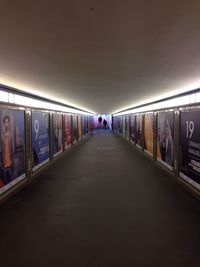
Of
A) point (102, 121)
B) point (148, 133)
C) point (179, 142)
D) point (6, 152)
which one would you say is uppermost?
point (102, 121)

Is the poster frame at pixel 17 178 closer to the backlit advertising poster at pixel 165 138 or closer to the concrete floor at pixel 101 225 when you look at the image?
the concrete floor at pixel 101 225

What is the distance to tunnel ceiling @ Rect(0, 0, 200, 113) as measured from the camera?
151 centimetres

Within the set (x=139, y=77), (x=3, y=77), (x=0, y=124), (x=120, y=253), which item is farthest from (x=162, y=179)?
(x=3, y=77)

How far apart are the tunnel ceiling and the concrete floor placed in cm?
251

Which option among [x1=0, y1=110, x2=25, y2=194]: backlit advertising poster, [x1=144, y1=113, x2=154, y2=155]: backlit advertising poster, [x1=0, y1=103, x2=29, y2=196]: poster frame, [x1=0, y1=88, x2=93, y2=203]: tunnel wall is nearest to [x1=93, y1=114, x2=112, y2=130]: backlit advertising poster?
[x1=144, y1=113, x2=154, y2=155]: backlit advertising poster

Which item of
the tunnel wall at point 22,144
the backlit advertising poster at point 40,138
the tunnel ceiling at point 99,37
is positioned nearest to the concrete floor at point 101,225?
the tunnel wall at point 22,144

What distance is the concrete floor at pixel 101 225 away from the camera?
2381 millimetres

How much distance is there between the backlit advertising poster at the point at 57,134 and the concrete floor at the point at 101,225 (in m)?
3.07

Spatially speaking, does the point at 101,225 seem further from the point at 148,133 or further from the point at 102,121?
the point at 102,121

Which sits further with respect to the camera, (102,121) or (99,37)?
(102,121)

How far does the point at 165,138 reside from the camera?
638 cm

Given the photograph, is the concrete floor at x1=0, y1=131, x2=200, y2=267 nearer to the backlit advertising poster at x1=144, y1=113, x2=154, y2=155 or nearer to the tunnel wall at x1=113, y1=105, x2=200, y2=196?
the tunnel wall at x1=113, y1=105, x2=200, y2=196

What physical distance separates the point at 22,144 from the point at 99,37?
377 centimetres

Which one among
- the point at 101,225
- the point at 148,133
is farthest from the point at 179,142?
the point at 148,133
